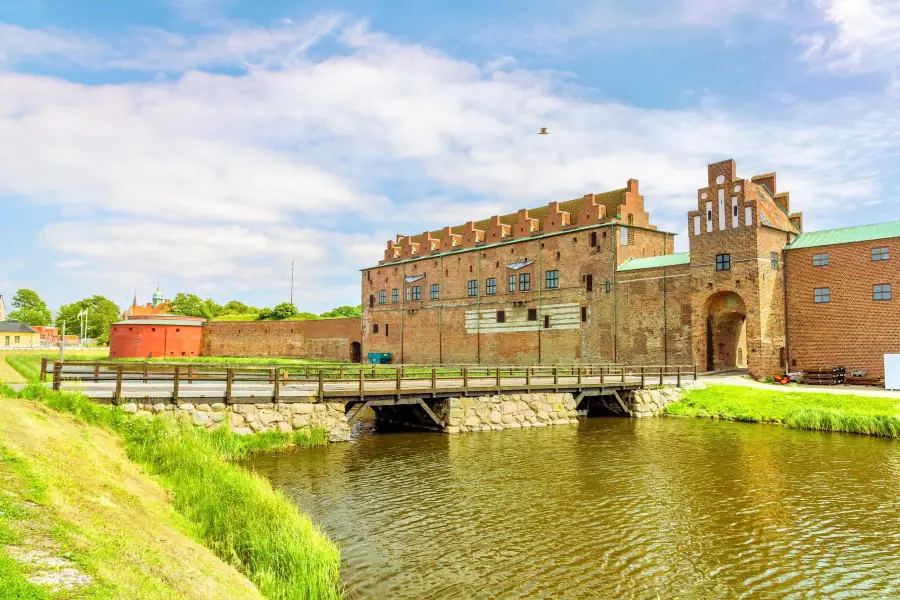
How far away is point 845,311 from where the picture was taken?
2630 cm

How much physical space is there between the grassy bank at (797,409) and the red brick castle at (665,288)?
5.22 meters

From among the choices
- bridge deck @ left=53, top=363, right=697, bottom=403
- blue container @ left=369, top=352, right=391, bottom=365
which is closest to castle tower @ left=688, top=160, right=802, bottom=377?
bridge deck @ left=53, top=363, right=697, bottom=403

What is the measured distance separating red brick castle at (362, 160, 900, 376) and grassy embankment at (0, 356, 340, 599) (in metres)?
23.6

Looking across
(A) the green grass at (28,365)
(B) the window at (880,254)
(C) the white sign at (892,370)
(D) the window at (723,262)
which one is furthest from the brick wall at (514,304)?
(A) the green grass at (28,365)

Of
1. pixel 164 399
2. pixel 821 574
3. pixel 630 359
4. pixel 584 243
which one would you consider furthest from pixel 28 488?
pixel 584 243

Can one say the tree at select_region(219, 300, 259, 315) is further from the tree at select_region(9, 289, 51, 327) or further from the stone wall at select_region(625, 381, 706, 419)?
the stone wall at select_region(625, 381, 706, 419)

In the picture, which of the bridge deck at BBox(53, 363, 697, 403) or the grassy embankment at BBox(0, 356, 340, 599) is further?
the bridge deck at BBox(53, 363, 697, 403)

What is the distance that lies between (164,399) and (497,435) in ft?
31.4

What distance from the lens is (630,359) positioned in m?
32.3

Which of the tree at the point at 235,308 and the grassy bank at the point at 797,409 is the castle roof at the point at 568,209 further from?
the tree at the point at 235,308

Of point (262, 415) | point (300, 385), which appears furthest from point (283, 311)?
point (262, 415)

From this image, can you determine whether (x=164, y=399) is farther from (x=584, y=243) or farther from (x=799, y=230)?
(x=799, y=230)

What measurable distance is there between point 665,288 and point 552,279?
24.1 feet

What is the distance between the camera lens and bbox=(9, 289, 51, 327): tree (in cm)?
9762
